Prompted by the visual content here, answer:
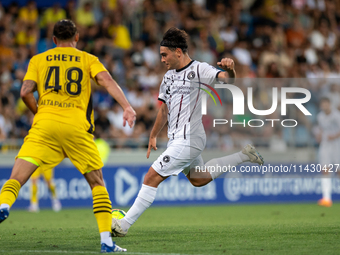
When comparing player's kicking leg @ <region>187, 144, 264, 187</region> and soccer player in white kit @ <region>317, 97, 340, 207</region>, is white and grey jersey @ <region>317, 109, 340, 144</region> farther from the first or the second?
player's kicking leg @ <region>187, 144, 264, 187</region>

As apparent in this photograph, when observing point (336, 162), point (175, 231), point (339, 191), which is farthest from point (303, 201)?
Result: point (175, 231)

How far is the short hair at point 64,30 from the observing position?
5.67m

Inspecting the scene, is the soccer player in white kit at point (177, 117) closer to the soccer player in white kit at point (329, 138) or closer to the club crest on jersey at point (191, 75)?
the club crest on jersey at point (191, 75)

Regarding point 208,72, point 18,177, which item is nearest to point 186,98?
point 208,72

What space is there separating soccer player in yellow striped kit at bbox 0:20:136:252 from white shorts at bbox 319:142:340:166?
8.92 m

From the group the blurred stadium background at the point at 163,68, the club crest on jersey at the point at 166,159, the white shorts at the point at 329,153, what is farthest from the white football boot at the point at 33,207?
the club crest on jersey at the point at 166,159

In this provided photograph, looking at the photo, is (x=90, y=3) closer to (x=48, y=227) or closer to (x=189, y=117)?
(x=48, y=227)

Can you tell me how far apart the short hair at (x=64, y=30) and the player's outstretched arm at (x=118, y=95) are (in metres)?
0.54

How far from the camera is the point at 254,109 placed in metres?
15.4

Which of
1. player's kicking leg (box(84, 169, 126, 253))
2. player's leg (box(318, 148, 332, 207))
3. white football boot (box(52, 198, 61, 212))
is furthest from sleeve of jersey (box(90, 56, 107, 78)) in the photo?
player's leg (box(318, 148, 332, 207))

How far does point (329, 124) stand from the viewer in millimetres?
13469

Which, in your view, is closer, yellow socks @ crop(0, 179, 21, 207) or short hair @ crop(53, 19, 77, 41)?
yellow socks @ crop(0, 179, 21, 207)

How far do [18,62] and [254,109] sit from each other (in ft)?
21.7

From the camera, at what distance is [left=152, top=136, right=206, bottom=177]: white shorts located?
676 cm
